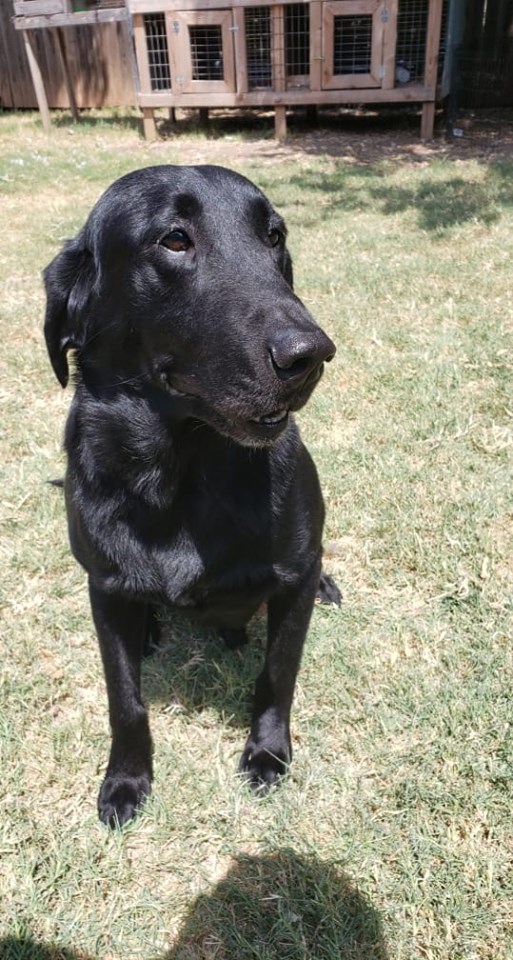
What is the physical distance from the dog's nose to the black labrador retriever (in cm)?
7

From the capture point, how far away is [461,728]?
80.7 inches

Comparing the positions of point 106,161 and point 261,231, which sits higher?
point 261,231

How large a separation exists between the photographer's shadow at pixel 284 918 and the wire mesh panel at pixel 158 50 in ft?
33.7

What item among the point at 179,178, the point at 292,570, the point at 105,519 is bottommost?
the point at 292,570

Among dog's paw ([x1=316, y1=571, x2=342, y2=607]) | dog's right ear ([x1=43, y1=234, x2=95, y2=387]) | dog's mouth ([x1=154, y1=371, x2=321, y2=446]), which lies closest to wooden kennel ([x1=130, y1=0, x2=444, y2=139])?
dog's paw ([x1=316, y1=571, x2=342, y2=607])

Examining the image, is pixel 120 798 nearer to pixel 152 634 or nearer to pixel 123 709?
pixel 123 709

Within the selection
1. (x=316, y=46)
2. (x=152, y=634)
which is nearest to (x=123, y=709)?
(x=152, y=634)

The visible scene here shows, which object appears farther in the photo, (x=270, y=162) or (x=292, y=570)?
(x=270, y=162)

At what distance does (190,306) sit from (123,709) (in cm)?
108

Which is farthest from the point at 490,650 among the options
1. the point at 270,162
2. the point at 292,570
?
the point at 270,162

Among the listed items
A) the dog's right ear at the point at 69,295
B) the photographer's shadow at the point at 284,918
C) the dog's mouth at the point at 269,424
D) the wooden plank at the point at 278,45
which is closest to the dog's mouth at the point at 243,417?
the dog's mouth at the point at 269,424

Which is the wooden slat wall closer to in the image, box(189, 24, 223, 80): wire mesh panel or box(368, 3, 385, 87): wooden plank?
box(189, 24, 223, 80): wire mesh panel

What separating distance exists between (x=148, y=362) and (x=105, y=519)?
0.41m

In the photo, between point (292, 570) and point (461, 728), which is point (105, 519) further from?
point (461, 728)
